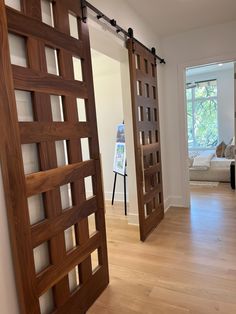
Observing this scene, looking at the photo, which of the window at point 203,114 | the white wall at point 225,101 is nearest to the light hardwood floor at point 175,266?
the white wall at point 225,101

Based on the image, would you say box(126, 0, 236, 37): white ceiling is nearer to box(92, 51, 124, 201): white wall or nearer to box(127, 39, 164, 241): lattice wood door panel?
box(127, 39, 164, 241): lattice wood door panel

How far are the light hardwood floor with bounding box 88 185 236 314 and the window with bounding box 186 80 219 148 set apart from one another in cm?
435

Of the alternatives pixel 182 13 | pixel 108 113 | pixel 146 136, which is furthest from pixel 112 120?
pixel 182 13

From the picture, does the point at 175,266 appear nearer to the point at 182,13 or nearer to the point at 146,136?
the point at 146,136

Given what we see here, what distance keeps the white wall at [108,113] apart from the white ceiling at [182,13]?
115cm

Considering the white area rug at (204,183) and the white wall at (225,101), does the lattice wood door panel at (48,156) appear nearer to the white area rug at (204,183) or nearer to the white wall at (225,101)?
the white area rug at (204,183)

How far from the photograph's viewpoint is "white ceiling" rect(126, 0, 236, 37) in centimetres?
276

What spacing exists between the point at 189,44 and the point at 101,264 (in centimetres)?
330

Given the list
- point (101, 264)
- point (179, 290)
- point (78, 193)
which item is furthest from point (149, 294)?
point (78, 193)

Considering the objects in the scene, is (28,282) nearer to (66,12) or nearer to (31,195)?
(31,195)

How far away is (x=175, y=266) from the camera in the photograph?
2338mm

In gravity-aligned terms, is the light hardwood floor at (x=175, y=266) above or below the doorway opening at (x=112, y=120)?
below

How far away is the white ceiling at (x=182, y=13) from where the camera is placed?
2.76 m

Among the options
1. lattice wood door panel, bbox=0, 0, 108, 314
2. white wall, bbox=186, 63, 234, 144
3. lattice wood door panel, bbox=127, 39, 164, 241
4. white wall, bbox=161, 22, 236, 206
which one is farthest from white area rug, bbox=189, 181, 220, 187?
lattice wood door panel, bbox=0, 0, 108, 314
